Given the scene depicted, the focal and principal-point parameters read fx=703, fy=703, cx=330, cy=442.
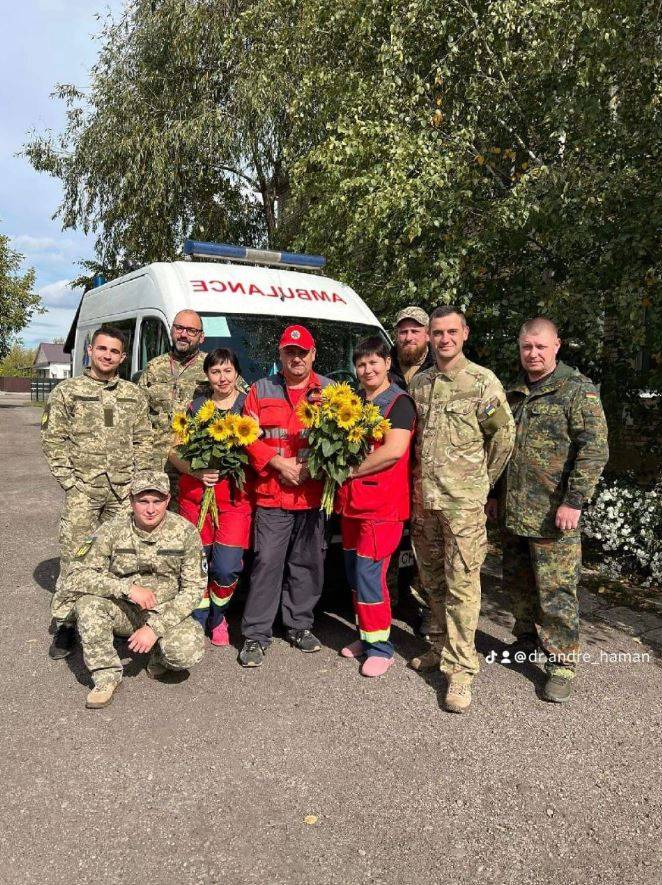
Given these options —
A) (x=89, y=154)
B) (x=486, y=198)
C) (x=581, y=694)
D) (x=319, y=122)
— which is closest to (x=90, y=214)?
(x=89, y=154)

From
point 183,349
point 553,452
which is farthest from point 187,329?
point 553,452

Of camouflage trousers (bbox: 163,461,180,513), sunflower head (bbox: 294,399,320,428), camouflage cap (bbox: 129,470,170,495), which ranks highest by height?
sunflower head (bbox: 294,399,320,428)

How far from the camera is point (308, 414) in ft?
13.5

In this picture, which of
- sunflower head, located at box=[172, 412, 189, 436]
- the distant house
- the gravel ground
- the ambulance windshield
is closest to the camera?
the gravel ground

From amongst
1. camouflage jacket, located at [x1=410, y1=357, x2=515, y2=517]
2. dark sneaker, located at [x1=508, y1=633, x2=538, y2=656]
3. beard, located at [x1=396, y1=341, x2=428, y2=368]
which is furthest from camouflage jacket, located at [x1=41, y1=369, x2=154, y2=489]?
dark sneaker, located at [x1=508, y1=633, x2=538, y2=656]

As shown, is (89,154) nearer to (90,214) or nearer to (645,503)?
(90,214)

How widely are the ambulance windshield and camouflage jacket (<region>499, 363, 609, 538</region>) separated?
1945 mm

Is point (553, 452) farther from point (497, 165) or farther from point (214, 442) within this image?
point (497, 165)

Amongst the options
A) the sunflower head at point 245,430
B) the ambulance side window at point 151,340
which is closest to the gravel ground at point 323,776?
the sunflower head at point 245,430

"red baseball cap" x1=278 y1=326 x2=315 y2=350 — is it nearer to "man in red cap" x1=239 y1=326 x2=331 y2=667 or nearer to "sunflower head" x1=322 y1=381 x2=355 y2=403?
"man in red cap" x1=239 y1=326 x2=331 y2=667

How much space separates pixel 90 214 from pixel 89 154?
1807 mm

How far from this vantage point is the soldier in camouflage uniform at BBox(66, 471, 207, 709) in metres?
3.79

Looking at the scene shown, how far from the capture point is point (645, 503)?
20.8 ft

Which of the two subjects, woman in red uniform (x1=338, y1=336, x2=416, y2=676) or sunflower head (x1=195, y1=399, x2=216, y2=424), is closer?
woman in red uniform (x1=338, y1=336, x2=416, y2=676)
